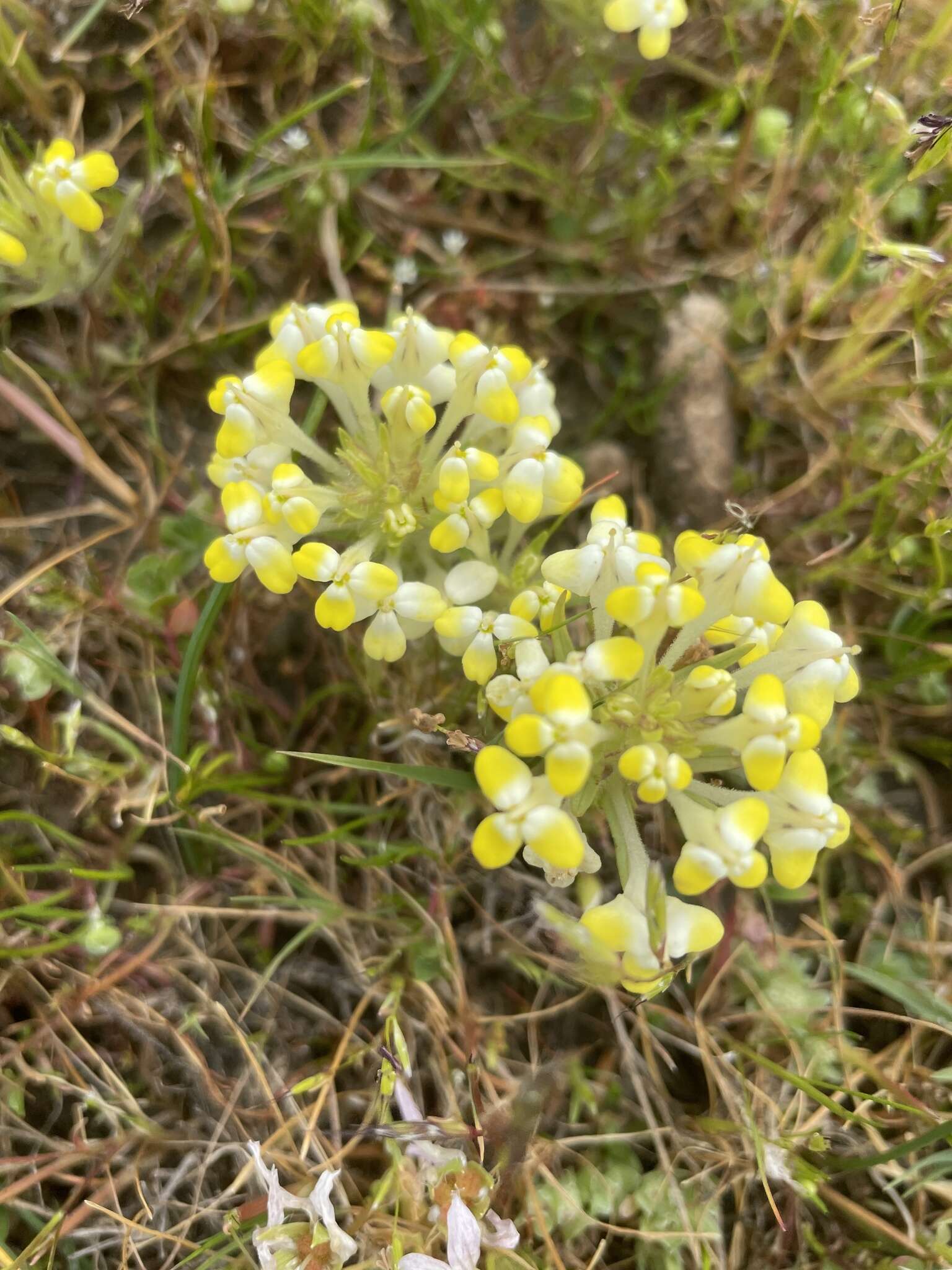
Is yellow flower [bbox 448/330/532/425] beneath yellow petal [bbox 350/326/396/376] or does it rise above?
beneath

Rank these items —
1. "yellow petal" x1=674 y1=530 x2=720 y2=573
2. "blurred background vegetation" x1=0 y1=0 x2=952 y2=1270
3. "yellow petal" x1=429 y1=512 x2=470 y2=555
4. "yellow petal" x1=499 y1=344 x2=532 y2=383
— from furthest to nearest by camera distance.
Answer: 1. "blurred background vegetation" x1=0 y1=0 x2=952 y2=1270
2. "yellow petal" x1=499 y1=344 x2=532 y2=383
3. "yellow petal" x1=429 y1=512 x2=470 y2=555
4. "yellow petal" x1=674 y1=530 x2=720 y2=573

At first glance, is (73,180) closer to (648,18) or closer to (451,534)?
(451,534)

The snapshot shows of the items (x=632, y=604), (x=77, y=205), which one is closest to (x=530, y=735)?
(x=632, y=604)

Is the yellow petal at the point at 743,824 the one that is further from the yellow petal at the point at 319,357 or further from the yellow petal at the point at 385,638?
the yellow petal at the point at 319,357

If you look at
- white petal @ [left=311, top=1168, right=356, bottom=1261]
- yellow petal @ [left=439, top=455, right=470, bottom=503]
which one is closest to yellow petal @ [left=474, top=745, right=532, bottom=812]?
yellow petal @ [left=439, top=455, right=470, bottom=503]

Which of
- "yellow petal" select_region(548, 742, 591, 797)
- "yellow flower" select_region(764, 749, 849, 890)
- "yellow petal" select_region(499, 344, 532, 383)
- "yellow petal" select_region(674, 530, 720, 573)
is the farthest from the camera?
"yellow petal" select_region(499, 344, 532, 383)

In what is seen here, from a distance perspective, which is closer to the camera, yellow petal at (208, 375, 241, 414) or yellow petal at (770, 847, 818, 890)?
yellow petal at (770, 847, 818, 890)

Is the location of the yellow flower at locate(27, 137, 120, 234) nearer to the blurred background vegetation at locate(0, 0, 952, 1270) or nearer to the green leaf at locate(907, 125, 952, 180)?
the blurred background vegetation at locate(0, 0, 952, 1270)

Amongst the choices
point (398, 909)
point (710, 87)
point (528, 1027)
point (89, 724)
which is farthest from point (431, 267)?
point (528, 1027)

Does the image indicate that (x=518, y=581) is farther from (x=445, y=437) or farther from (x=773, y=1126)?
(x=773, y=1126)
